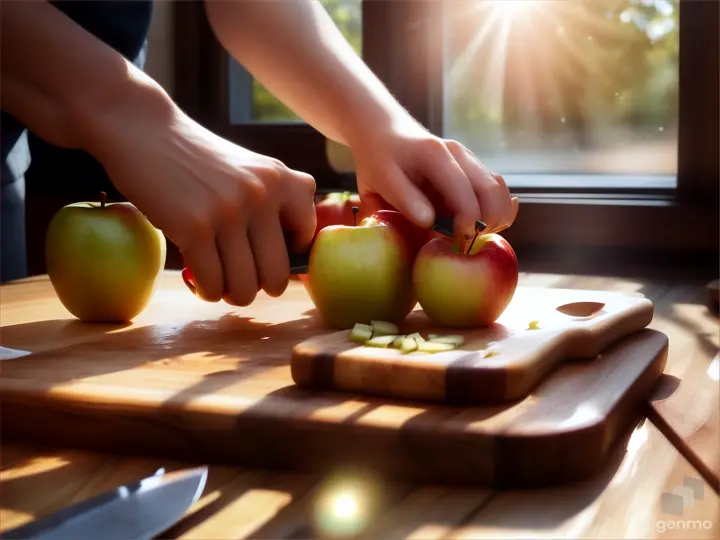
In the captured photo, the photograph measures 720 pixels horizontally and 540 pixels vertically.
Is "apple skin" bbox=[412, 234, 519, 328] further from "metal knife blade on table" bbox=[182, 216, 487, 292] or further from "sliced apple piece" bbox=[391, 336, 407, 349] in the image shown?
"sliced apple piece" bbox=[391, 336, 407, 349]

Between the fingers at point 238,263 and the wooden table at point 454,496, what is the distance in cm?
30

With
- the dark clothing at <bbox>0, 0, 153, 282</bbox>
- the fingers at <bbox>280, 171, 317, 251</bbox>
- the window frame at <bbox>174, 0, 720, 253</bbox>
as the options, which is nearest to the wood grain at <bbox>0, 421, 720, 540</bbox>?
the fingers at <bbox>280, 171, 317, 251</bbox>

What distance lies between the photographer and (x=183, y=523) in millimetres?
553

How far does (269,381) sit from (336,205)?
0.49 m

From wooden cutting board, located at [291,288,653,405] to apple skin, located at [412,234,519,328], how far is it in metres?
0.03

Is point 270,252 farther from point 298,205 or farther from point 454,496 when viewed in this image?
point 454,496

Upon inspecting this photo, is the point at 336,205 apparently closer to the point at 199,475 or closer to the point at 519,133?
the point at 199,475

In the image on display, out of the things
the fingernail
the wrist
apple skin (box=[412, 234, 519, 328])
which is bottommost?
apple skin (box=[412, 234, 519, 328])

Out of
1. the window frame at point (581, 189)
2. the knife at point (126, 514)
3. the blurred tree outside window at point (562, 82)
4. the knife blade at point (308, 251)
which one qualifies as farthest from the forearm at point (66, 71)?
the blurred tree outside window at point (562, 82)

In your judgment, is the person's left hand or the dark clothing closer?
the person's left hand

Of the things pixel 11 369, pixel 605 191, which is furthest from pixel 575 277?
pixel 11 369

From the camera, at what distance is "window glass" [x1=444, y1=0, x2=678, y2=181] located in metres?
1.81

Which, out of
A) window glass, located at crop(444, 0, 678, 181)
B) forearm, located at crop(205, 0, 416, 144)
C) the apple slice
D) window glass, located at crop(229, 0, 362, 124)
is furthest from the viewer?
window glass, located at crop(229, 0, 362, 124)

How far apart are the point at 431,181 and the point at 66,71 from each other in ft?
1.32
